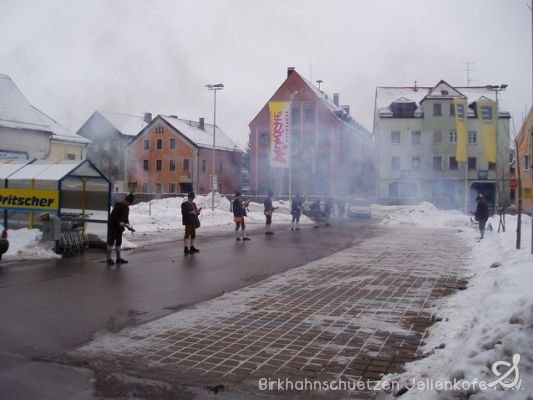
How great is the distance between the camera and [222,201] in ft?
128

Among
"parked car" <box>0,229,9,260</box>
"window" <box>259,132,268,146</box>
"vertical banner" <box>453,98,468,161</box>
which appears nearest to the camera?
"parked car" <box>0,229,9,260</box>

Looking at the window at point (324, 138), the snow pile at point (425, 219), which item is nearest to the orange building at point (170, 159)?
the window at point (324, 138)

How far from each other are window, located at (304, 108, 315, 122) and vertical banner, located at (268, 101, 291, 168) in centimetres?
1368

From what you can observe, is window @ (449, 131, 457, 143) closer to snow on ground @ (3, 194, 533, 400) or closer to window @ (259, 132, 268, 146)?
window @ (259, 132, 268, 146)

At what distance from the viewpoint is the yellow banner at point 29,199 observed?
526 inches

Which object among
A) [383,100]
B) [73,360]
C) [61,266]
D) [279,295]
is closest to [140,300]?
[279,295]

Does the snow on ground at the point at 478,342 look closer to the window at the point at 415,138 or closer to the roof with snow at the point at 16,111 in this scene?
the roof with snow at the point at 16,111

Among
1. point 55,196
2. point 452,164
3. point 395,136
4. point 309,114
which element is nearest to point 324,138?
point 309,114

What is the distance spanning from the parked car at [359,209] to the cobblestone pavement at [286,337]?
26933mm

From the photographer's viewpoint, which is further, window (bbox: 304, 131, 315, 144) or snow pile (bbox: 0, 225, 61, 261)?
window (bbox: 304, 131, 315, 144)

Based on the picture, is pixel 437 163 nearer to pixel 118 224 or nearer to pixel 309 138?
pixel 309 138

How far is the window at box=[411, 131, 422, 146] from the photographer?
51.2 meters

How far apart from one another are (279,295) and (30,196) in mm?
8464

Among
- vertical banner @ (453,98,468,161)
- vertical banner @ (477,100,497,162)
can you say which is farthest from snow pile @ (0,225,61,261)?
vertical banner @ (477,100,497,162)
